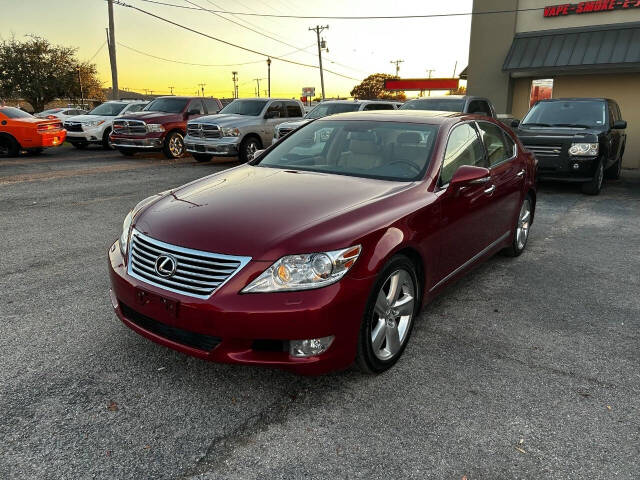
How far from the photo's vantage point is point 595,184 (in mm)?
10070

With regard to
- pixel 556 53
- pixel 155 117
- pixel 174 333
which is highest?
pixel 556 53

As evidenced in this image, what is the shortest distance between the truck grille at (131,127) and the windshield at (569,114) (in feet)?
34.8

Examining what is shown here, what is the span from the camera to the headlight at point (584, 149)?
9516 millimetres

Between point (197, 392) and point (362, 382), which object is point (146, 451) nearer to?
point (197, 392)

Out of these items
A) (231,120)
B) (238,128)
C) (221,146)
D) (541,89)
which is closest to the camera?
(221,146)

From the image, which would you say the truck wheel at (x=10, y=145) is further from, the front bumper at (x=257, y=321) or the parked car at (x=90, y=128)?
the front bumper at (x=257, y=321)

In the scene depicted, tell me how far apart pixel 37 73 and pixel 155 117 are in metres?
35.2

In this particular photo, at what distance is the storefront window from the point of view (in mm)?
18125

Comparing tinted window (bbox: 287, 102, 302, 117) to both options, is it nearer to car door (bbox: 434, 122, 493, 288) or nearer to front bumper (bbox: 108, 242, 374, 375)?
car door (bbox: 434, 122, 493, 288)

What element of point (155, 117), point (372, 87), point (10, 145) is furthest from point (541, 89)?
point (372, 87)

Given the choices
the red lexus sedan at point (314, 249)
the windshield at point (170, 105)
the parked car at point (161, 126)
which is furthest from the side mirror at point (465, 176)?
the windshield at point (170, 105)

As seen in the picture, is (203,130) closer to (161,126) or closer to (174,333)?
(161,126)

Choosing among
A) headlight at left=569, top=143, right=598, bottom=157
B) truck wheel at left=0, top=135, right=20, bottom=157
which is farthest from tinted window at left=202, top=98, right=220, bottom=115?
headlight at left=569, top=143, right=598, bottom=157

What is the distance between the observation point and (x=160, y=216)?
3.18 meters
